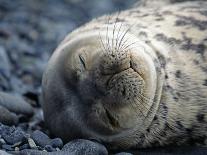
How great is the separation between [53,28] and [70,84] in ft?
11.8

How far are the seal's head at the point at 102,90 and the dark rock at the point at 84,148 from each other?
0.44 feet

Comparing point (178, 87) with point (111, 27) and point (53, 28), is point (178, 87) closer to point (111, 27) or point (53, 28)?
point (111, 27)

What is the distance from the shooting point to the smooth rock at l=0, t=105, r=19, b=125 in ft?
15.1

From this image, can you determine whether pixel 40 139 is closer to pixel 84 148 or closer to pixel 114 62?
pixel 84 148

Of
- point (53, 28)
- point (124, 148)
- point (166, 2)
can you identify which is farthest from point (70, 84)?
point (53, 28)

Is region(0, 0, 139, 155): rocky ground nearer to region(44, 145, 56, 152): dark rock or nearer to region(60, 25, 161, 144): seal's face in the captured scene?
region(44, 145, 56, 152): dark rock

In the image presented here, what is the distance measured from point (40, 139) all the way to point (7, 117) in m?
0.56

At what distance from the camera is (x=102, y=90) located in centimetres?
413

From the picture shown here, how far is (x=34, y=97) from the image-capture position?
19.2 feet

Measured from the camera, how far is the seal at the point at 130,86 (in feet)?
13.7

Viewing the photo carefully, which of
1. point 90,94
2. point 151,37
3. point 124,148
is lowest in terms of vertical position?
point 124,148

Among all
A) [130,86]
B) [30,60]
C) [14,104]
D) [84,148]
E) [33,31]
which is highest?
[33,31]

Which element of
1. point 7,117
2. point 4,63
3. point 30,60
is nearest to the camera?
point 7,117

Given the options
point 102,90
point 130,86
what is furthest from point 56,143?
point 130,86
